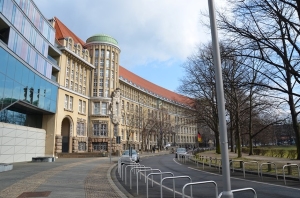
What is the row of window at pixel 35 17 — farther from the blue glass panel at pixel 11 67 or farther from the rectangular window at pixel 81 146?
the rectangular window at pixel 81 146

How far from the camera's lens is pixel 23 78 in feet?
99.4

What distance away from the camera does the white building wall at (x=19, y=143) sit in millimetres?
27328

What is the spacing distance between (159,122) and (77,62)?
30834mm

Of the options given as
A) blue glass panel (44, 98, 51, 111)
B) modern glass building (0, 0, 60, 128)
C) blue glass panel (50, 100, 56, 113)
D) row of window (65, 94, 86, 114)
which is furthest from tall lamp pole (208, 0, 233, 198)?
row of window (65, 94, 86, 114)

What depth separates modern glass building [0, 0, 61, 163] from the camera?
26.6 meters

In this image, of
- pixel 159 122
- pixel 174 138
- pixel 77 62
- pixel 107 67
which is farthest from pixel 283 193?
pixel 174 138

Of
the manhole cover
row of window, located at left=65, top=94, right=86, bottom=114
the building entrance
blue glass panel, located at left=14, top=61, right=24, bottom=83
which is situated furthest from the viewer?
the building entrance

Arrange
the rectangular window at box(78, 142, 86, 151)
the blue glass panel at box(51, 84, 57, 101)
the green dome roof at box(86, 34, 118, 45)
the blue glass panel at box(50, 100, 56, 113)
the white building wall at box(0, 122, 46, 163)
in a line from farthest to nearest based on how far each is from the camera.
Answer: the green dome roof at box(86, 34, 118, 45) → the rectangular window at box(78, 142, 86, 151) → the blue glass panel at box(50, 100, 56, 113) → the blue glass panel at box(51, 84, 57, 101) → the white building wall at box(0, 122, 46, 163)

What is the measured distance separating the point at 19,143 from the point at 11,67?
8985mm

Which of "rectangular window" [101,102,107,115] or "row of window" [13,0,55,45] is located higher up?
"row of window" [13,0,55,45]

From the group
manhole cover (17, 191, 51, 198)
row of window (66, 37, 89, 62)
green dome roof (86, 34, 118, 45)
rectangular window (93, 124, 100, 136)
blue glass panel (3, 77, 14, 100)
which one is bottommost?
manhole cover (17, 191, 51, 198)

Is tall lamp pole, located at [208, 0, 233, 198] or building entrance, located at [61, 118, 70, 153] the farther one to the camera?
building entrance, located at [61, 118, 70, 153]

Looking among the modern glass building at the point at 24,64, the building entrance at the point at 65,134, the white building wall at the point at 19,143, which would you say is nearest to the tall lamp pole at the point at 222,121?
the modern glass building at the point at 24,64

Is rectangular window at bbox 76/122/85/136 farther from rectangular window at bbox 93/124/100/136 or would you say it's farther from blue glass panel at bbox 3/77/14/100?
blue glass panel at bbox 3/77/14/100
